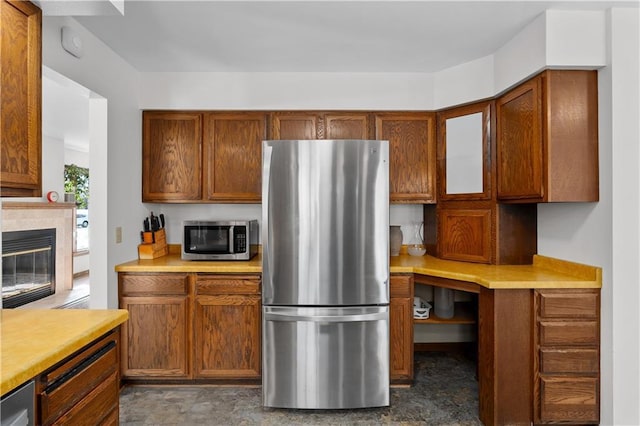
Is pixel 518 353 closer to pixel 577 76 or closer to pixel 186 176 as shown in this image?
pixel 577 76

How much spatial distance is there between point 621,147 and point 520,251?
956 millimetres

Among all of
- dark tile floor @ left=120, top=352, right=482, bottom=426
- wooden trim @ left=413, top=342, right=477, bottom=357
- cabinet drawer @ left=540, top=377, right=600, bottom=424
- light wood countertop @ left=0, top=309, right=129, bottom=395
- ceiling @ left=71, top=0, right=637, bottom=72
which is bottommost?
dark tile floor @ left=120, top=352, right=482, bottom=426

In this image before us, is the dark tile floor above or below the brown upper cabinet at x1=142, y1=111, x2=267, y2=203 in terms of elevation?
below

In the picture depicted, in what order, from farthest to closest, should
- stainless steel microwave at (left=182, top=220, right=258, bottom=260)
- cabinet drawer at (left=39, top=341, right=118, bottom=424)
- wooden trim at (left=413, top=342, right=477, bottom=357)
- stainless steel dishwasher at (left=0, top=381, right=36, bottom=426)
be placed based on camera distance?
1. wooden trim at (left=413, top=342, right=477, bottom=357)
2. stainless steel microwave at (left=182, top=220, right=258, bottom=260)
3. cabinet drawer at (left=39, top=341, right=118, bottom=424)
4. stainless steel dishwasher at (left=0, top=381, right=36, bottom=426)

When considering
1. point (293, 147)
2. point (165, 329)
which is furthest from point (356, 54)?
point (165, 329)

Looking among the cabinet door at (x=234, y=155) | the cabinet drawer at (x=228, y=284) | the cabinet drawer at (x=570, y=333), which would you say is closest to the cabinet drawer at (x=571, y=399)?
the cabinet drawer at (x=570, y=333)

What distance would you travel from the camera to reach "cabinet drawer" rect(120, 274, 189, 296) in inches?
106

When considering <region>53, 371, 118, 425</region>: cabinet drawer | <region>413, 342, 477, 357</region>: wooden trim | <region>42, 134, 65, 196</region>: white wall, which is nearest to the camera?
<region>53, 371, 118, 425</region>: cabinet drawer

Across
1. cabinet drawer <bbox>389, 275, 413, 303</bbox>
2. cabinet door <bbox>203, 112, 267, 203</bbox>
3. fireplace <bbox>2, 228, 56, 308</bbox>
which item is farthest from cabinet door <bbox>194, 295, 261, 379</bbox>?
fireplace <bbox>2, 228, 56, 308</bbox>

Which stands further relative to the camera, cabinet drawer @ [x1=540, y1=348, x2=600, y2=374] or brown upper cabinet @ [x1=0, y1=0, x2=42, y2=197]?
cabinet drawer @ [x1=540, y1=348, x2=600, y2=374]

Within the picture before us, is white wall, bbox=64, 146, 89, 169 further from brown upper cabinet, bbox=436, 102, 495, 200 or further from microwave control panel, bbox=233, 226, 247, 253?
brown upper cabinet, bbox=436, 102, 495, 200

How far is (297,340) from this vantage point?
2391 mm

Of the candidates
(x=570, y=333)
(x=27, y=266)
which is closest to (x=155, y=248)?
(x=570, y=333)

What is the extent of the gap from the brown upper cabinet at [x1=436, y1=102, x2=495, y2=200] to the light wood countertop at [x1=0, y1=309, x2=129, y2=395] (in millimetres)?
2346
